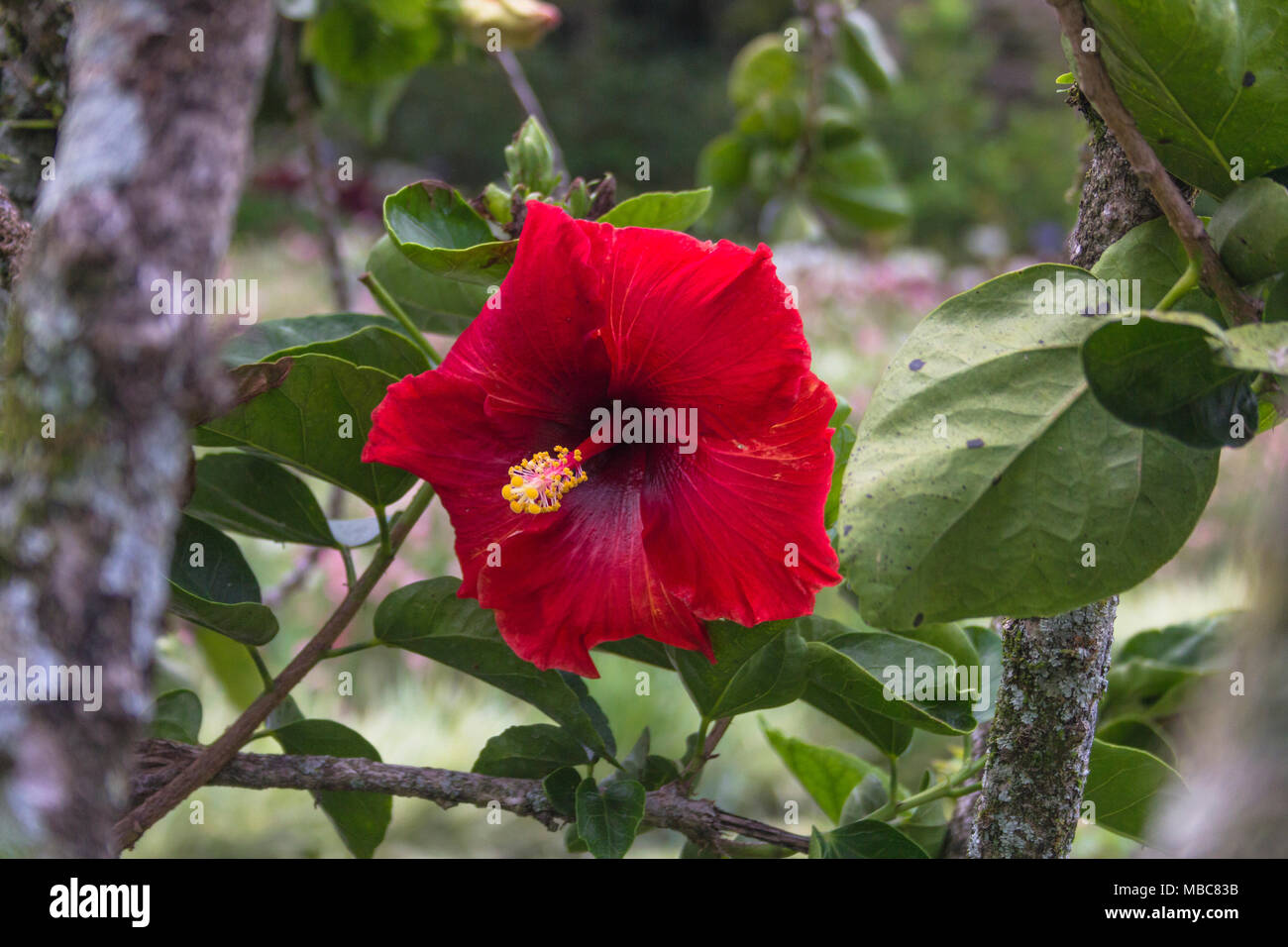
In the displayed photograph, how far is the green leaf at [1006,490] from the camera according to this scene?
0.32m

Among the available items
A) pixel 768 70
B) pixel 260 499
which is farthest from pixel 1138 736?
A: pixel 768 70

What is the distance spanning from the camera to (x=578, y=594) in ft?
1.34

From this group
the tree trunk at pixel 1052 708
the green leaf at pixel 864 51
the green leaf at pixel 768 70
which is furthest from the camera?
the green leaf at pixel 768 70

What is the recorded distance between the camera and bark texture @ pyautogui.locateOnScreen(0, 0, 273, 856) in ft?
0.66

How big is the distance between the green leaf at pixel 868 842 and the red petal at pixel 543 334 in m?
0.22

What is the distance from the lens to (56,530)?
0.67 ft

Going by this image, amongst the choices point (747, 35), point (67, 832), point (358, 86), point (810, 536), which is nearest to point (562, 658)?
point (810, 536)

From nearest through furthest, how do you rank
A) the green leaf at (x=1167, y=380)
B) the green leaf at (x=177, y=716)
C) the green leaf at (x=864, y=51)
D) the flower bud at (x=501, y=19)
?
the green leaf at (x=1167, y=380), the green leaf at (x=177, y=716), the flower bud at (x=501, y=19), the green leaf at (x=864, y=51)

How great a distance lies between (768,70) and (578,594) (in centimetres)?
110

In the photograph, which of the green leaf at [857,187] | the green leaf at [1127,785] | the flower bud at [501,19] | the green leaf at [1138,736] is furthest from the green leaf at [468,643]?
the green leaf at [857,187]

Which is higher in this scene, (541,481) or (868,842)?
(541,481)

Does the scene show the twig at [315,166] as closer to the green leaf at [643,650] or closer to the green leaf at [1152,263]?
the green leaf at [643,650]

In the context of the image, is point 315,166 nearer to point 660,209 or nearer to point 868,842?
point 660,209

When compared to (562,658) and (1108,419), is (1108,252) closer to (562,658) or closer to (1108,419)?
(1108,419)
